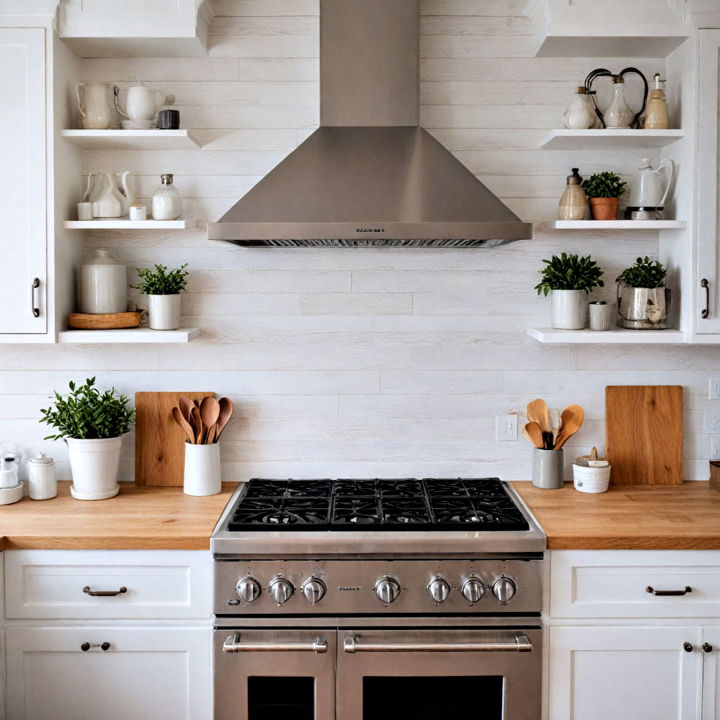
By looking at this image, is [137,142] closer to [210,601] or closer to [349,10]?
[349,10]

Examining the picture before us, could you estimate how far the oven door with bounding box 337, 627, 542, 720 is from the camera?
2359mm

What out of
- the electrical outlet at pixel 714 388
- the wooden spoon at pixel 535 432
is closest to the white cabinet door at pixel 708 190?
the electrical outlet at pixel 714 388

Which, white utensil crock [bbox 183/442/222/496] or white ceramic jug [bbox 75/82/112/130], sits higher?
white ceramic jug [bbox 75/82/112/130]

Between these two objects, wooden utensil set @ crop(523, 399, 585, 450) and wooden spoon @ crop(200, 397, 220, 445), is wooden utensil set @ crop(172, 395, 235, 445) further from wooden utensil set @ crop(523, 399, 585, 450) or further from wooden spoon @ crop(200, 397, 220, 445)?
wooden utensil set @ crop(523, 399, 585, 450)

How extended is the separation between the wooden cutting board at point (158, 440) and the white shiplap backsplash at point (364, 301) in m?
0.06

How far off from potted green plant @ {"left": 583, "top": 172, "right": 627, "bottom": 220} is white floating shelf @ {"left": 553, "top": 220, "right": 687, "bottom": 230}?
74mm

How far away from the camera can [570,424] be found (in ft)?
A: 9.69

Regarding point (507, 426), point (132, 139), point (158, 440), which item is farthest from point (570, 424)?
point (132, 139)

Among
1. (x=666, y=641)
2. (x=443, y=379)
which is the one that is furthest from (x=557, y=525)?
(x=443, y=379)

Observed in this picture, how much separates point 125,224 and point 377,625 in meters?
1.53

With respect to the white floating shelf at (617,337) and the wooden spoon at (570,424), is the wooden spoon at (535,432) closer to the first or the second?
the wooden spoon at (570,424)

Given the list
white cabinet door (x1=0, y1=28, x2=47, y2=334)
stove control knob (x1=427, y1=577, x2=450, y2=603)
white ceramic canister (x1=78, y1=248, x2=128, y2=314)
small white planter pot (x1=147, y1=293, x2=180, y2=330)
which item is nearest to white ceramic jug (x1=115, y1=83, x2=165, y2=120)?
white cabinet door (x1=0, y1=28, x2=47, y2=334)

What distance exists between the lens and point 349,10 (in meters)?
2.73

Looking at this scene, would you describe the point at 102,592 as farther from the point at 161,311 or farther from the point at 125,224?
the point at 125,224
